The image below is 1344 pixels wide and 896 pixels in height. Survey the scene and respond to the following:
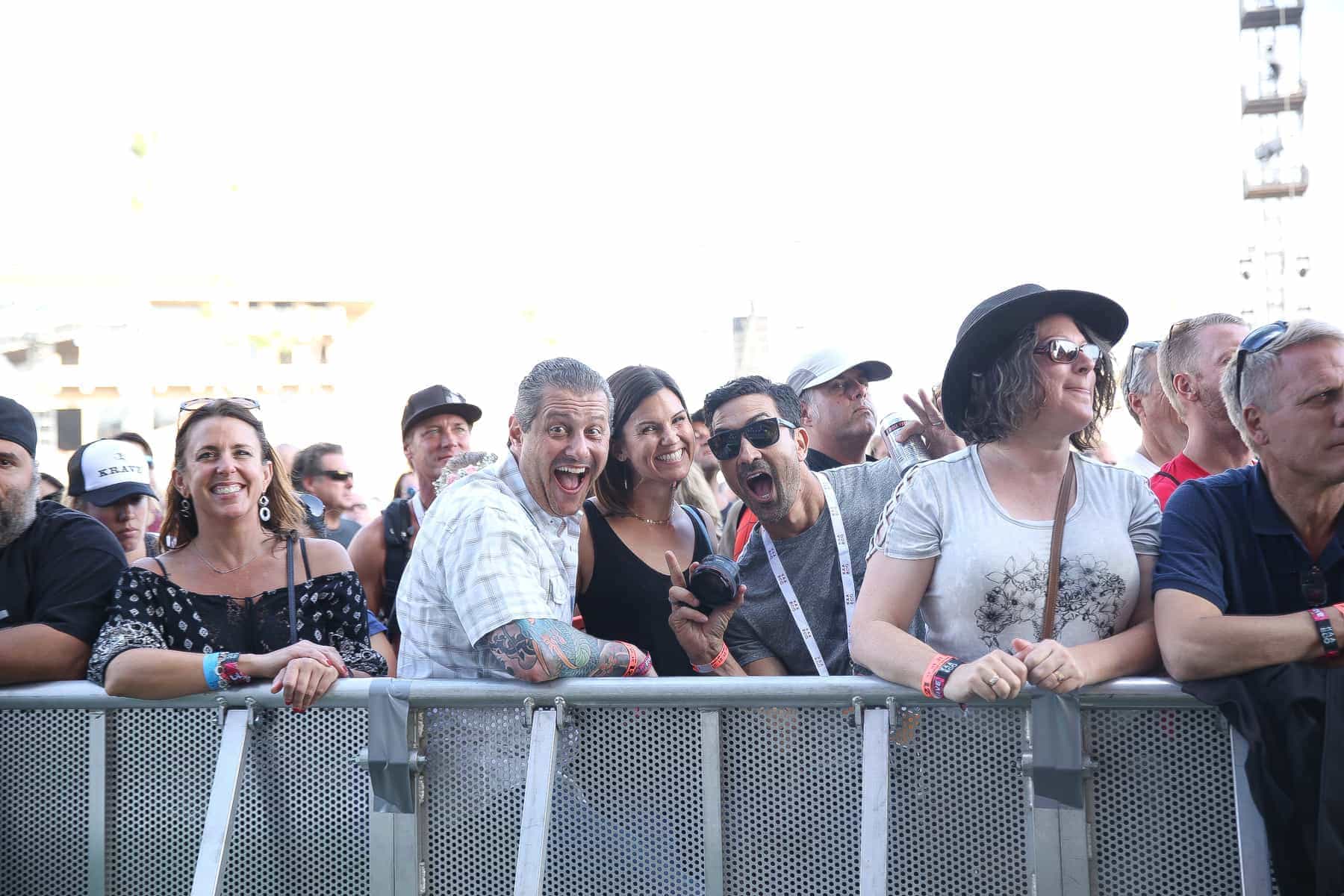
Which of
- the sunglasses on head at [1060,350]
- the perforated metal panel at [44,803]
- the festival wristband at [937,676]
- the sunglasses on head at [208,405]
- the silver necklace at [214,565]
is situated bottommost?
the perforated metal panel at [44,803]

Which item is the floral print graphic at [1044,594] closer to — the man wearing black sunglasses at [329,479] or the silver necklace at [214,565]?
the silver necklace at [214,565]

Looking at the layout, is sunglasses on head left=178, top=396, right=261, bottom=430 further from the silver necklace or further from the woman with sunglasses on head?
the silver necklace

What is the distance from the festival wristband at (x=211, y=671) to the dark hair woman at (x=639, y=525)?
3.60 feet

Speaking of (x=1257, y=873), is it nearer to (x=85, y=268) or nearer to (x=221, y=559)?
(x=221, y=559)

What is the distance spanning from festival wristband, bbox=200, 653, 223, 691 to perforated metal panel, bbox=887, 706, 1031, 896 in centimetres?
177

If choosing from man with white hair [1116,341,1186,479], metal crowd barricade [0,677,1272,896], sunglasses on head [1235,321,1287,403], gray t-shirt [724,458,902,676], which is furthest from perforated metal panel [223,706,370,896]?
man with white hair [1116,341,1186,479]

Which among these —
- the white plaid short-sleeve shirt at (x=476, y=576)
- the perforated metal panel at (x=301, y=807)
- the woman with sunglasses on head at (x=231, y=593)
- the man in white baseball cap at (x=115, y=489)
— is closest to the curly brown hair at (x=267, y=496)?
the woman with sunglasses on head at (x=231, y=593)

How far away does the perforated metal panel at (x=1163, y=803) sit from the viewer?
2.65 m

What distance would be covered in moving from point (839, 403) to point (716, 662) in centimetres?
186

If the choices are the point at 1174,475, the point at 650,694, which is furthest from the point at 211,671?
the point at 1174,475

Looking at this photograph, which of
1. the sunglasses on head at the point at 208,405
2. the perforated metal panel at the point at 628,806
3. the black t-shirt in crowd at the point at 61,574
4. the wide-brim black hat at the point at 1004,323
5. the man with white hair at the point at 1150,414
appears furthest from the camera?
the man with white hair at the point at 1150,414

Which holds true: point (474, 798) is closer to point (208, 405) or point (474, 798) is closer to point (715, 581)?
point (715, 581)

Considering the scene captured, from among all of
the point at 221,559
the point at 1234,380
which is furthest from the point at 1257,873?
the point at 221,559

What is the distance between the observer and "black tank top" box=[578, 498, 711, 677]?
12.0 feet
